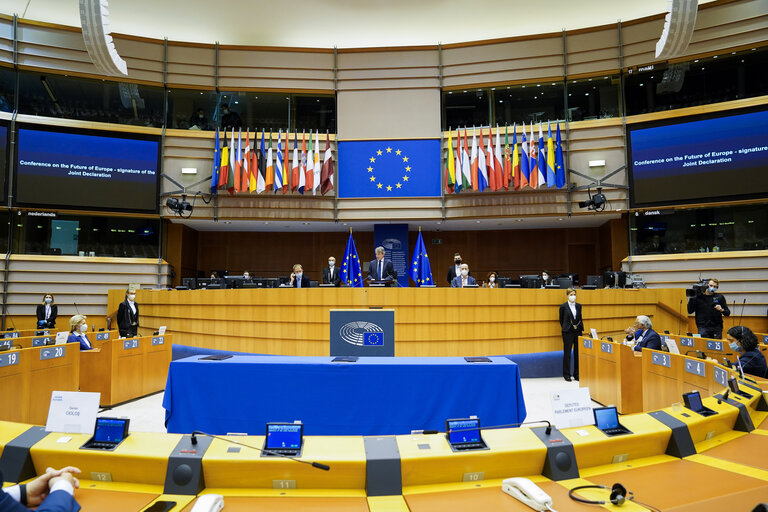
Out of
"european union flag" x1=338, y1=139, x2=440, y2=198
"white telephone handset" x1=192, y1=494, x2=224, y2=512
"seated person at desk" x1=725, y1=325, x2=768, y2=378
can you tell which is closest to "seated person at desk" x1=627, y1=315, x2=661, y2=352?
"seated person at desk" x1=725, y1=325, x2=768, y2=378

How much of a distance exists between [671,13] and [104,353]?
903cm

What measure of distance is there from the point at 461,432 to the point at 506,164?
10462 mm

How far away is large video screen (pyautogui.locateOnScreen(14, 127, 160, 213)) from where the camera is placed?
11.4 meters

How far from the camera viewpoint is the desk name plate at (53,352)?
203 inches

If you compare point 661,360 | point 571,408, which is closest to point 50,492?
point 571,408

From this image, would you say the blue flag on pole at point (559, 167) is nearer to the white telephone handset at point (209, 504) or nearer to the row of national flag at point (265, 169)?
the row of national flag at point (265, 169)

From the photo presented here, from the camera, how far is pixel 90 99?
12.1m

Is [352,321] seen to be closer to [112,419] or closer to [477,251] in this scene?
[112,419]

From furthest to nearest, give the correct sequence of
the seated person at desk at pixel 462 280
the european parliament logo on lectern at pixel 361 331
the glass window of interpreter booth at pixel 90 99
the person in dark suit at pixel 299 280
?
the glass window of interpreter booth at pixel 90 99
the person in dark suit at pixel 299 280
the seated person at desk at pixel 462 280
the european parliament logo on lectern at pixel 361 331

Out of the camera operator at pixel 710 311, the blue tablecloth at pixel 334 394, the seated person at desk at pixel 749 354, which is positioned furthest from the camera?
the camera operator at pixel 710 311

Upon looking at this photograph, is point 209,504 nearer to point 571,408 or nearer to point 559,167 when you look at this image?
point 571,408

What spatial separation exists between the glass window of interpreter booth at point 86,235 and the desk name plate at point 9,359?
7.91 m

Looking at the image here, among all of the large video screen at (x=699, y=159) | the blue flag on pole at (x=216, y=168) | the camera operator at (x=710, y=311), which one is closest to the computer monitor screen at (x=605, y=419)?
the camera operator at (x=710, y=311)

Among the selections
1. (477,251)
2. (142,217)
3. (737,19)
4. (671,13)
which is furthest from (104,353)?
(737,19)
